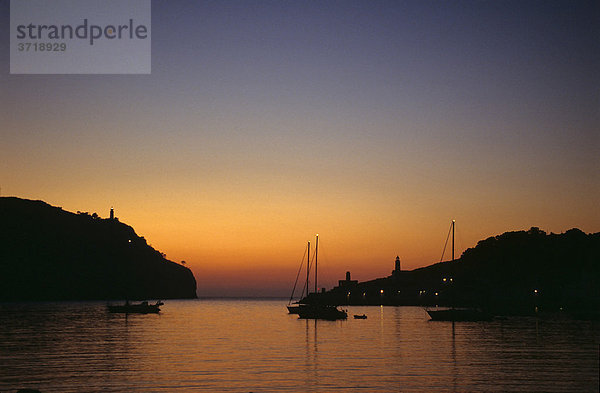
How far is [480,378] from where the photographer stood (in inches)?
1746

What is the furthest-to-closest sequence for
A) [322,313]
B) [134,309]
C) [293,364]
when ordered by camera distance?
[134,309], [322,313], [293,364]

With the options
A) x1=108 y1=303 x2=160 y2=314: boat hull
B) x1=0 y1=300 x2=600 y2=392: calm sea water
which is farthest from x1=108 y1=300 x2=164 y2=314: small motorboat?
x1=0 y1=300 x2=600 y2=392: calm sea water

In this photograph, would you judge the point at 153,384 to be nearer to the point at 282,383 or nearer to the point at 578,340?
the point at 282,383

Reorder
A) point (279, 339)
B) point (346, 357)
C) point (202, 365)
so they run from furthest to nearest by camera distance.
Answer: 1. point (279, 339)
2. point (346, 357)
3. point (202, 365)

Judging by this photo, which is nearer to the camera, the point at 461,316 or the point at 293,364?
the point at 293,364

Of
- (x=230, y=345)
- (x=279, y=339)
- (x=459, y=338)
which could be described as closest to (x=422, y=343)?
(x=459, y=338)

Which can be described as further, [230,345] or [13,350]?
[230,345]

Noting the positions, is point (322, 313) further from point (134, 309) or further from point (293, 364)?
point (293, 364)

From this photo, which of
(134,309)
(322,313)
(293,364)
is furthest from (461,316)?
(293,364)

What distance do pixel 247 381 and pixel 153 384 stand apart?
6316 mm

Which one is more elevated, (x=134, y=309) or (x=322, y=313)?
(x=322, y=313)

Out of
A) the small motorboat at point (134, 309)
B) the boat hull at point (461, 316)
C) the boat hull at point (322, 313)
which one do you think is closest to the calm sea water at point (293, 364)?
the boat hull at point (322, 313)

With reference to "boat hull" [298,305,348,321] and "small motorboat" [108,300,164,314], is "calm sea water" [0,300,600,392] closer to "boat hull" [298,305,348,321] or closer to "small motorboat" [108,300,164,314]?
"boat hull" [298,305,348,321]

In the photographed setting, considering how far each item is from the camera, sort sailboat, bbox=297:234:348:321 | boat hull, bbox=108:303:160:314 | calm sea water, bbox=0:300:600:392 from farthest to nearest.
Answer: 1. boat hull, bbox=108:303:160:314
2. sailboat, bbox=297:234:348:321
3. calm sea water, bbox=0:300:600:392
